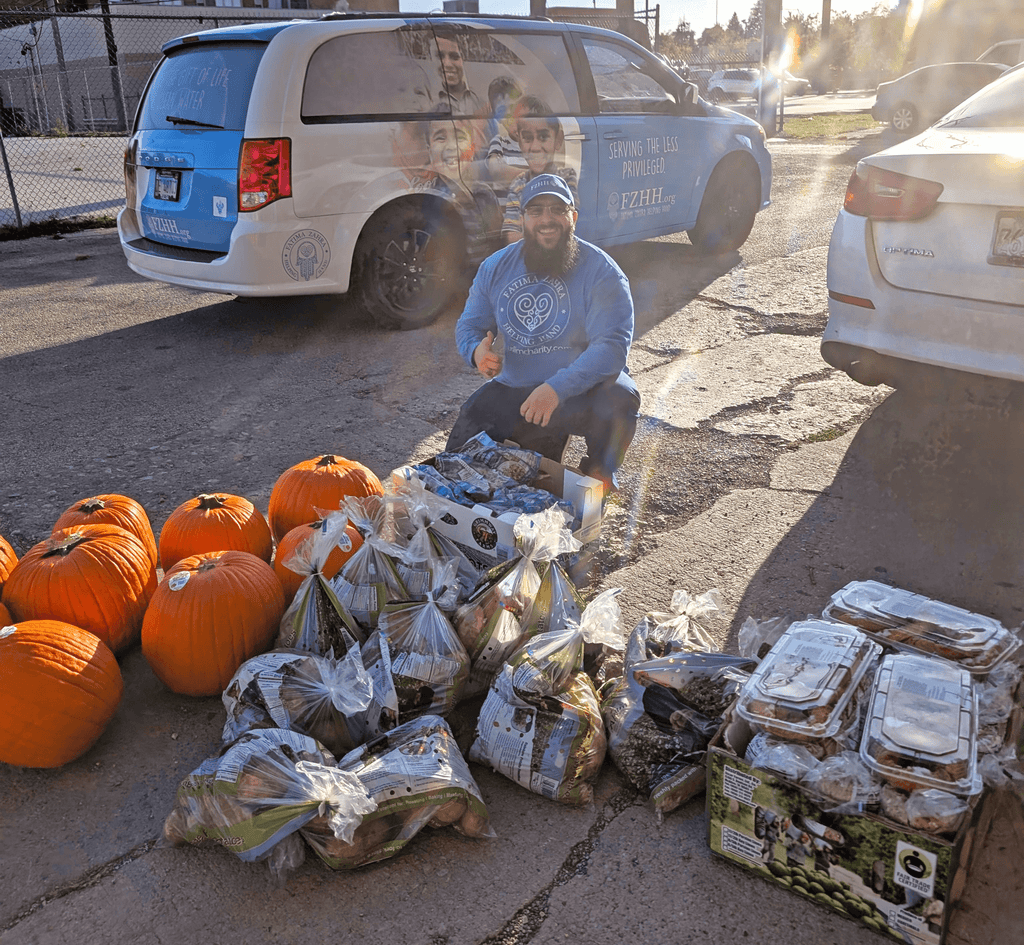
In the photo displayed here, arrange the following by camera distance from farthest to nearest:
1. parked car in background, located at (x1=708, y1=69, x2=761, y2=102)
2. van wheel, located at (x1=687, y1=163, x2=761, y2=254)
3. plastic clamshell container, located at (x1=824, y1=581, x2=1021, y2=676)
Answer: parked car in background, located at (x1=708, y1=69, x2=761, y2=102) → van wheel, located at (x1=687, y1=163, x2=761, y2=254) → plastic clamshell container, located at (x1=824, y1=581, x2=1021, y2=676)

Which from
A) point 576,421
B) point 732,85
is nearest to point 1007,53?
point 576,421

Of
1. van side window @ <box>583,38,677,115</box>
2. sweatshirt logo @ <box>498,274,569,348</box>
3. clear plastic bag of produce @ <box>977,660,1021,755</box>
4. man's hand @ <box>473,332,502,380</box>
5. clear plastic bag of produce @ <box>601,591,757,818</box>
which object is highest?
van side window @ <box>583,38,677,115</box>

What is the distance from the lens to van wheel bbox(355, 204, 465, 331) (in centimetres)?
612

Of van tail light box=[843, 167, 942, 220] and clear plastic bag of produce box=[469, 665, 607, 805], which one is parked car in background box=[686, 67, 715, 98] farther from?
clear plastic bag of produce box=[469, 665, 607, 805]

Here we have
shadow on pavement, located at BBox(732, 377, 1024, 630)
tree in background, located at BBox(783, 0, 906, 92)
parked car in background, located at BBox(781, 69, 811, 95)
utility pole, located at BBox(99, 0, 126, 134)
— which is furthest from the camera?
tree in background, located at BBox(783, 0, 906, 92)

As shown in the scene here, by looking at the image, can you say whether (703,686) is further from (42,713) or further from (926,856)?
(42,713)

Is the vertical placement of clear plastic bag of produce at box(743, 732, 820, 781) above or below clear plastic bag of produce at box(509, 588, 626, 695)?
above

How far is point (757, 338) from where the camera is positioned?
20.5 ft

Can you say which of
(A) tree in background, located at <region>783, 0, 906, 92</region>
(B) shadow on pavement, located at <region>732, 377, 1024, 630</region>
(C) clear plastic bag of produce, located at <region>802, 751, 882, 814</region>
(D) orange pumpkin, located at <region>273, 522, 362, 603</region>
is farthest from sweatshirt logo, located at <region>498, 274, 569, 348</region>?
(A) tree in background, located at <region>783, 0, 906, 92</region>

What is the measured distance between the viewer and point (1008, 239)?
11.7 feet

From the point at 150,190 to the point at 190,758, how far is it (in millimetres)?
4832

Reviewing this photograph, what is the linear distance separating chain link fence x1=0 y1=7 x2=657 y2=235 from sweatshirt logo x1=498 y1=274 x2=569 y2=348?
444 centimetres

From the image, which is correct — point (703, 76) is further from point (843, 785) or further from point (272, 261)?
point (843, 785)

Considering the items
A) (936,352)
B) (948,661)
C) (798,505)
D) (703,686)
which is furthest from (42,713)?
(936,352)
